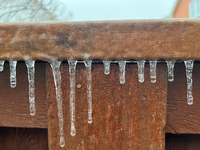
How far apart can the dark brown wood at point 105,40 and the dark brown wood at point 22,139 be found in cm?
41

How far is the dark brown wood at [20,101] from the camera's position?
0.58 meters

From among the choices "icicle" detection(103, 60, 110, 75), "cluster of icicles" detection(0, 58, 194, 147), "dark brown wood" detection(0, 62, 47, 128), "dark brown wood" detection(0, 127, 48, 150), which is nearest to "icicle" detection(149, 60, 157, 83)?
"cluster of icicles" detection(0, 58, 194, 147)

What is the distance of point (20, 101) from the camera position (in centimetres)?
A: 59

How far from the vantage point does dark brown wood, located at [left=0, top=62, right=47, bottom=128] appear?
22.7 inches

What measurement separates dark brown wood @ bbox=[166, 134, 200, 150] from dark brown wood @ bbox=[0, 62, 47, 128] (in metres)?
0.54

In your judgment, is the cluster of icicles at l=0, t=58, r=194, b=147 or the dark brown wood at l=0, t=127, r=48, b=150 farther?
the dark brown wood at l=0, t=127, r=48, b=150

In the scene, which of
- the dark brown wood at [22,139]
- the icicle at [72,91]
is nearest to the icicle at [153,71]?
the icicle at [72,91]

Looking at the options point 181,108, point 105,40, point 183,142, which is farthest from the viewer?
point 183,142

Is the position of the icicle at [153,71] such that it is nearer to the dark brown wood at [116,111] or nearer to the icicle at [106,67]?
the dark brown wood at [116,111]

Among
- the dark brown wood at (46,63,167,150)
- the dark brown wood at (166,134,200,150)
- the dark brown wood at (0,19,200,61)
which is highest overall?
the dark brown wood at (0,19,200,61)

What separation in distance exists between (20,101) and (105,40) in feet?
1.32

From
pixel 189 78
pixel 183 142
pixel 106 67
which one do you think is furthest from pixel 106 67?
pixel 183 142

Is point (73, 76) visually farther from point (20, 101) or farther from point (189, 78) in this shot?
point (189, 78)

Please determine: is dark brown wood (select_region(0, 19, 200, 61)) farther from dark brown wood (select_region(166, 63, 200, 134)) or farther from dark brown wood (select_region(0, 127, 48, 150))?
dark brown wood (select_region(0, 127, 48, 150))
